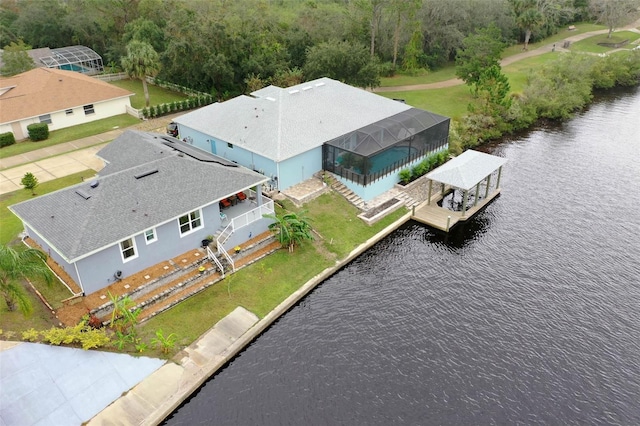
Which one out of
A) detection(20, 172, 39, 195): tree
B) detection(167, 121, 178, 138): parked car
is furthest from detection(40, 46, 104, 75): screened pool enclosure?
detection(20, 172, 39, 195): tree

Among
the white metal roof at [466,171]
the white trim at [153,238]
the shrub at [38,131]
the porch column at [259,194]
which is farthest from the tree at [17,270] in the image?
the shrub at [38,131]

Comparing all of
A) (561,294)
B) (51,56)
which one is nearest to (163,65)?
(51,56)

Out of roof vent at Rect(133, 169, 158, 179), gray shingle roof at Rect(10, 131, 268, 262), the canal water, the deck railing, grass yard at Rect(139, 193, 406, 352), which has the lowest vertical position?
the canal water

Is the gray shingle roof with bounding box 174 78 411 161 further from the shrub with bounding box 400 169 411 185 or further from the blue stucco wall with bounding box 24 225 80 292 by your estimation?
the blue stucco wall with bounding box 24 225 80 292

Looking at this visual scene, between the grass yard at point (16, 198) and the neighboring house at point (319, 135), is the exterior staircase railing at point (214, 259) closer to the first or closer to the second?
the neighboring house at point (319, 135)

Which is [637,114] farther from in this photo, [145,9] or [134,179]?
[145,9]

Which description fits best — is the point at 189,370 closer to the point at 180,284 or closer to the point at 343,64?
the point at 180,284
